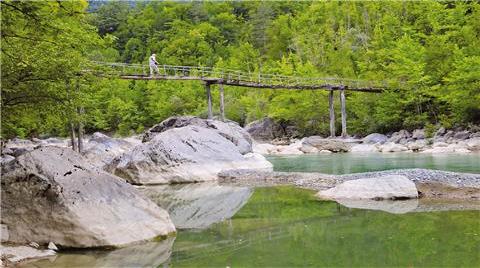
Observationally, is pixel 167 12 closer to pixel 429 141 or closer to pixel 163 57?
pixel 163 57

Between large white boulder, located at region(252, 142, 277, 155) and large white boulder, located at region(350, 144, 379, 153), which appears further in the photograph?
large white boulder, located at region(252, 142, 277, 155)

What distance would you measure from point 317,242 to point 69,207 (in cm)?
353

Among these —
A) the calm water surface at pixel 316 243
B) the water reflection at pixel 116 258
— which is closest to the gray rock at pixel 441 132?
the calm water surface at pixel 316 243

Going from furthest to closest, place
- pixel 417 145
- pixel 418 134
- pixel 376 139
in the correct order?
pixel 376 139 < pixel 418 134 < pixel 417 145

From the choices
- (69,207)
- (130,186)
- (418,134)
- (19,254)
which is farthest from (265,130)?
(19,254)

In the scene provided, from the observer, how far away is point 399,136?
29.0 metres

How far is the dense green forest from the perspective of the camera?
1071cm

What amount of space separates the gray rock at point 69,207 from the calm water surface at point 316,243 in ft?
0.93

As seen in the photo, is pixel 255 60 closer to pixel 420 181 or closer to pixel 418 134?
pixel 418 134

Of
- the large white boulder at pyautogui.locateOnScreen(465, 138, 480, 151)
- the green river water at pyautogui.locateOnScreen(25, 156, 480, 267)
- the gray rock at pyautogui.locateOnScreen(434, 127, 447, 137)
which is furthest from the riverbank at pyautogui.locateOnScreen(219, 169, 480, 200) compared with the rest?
the gray rock at pyautogui.locateOnScreen(434, 127, 447, 137)

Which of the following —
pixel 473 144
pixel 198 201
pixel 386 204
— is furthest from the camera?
pixel 473 144

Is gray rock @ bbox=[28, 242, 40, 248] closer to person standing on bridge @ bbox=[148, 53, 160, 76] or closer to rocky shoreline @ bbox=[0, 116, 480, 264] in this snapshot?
rocky shoreline @ bbox=[0, 116, 480, 264]

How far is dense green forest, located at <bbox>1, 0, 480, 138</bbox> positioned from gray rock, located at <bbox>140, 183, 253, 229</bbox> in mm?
3198

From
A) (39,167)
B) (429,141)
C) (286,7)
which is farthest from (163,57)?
(39,167)
